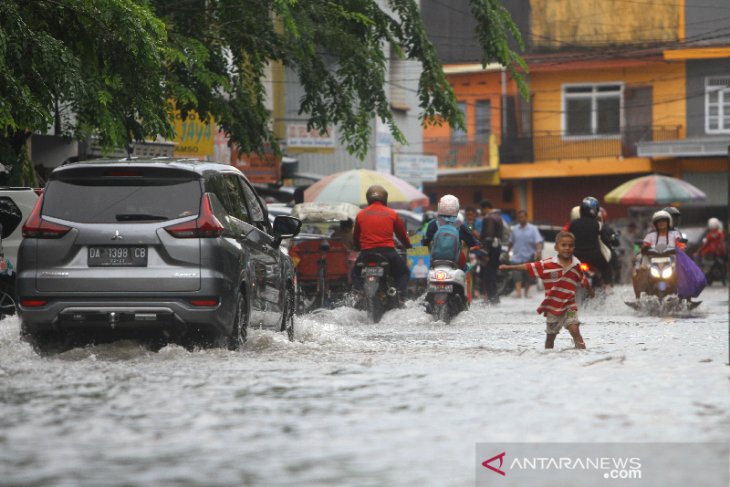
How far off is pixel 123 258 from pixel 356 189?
17625mm

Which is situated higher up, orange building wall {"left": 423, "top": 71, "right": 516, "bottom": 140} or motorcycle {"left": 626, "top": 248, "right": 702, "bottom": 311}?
orange building wall {"left": 423, "top": 71, "right": 516, "bottom": 140}

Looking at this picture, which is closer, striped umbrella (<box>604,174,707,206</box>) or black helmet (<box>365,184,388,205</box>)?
black helmet (<box>365,184,388,205</box>)

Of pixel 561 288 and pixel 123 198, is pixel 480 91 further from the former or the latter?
pixel 123 198

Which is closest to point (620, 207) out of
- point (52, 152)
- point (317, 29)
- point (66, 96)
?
point (52, 152)

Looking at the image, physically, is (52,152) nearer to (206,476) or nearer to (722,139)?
(206,476)

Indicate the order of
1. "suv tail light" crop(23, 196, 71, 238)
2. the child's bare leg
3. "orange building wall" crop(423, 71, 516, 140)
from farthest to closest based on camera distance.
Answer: "orange building wall" crop(423, 71, 516, 140), the child's bare leg, "suv tail light" crop(23, 196, 71, 238)

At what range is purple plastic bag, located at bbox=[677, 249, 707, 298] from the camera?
21.6 meters

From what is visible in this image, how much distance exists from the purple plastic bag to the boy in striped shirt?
8029 mm

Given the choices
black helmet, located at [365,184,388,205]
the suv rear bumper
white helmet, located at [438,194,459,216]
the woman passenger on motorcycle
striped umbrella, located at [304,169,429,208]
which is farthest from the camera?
the woman passenger on motorcycle

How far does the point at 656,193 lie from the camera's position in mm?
42531

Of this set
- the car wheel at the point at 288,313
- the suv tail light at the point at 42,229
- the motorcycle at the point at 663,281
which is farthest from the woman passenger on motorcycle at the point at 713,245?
the suv tail light at the point at 42,229

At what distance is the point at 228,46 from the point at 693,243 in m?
20.4

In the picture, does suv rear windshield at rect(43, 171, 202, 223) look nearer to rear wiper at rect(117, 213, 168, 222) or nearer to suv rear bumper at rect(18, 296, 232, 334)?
rear wiper at rect(117, 213, 168, 222)

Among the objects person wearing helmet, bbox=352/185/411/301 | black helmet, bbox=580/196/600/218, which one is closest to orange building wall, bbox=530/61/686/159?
black helmet, bbox=580/196/600/218
